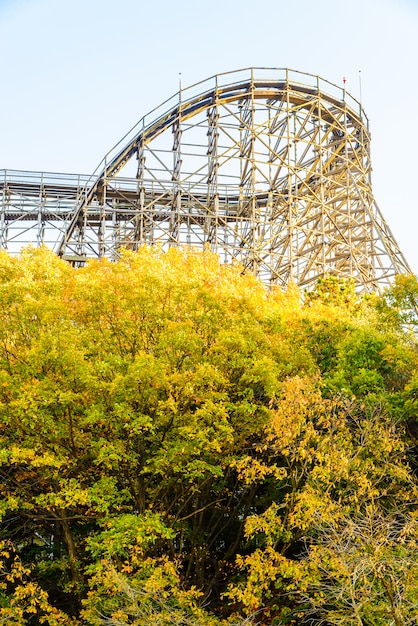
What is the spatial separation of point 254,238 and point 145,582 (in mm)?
16640

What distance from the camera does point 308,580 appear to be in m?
13.9

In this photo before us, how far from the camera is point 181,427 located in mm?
16172

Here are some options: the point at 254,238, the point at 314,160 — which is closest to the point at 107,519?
the point at 254,238

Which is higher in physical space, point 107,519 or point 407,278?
point 407,278

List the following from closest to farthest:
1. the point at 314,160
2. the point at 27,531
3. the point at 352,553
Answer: the point at 352,553
the point at 27,531
the point at 314,160

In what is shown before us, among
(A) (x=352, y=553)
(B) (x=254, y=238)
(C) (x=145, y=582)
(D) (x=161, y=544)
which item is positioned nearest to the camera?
(A) (x=352, y=553)

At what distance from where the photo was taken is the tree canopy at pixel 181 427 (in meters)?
15.1

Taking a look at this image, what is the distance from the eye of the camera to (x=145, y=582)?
14969mm

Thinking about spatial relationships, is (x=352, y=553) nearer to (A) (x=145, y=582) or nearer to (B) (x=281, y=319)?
(A) (x=145, y=582)

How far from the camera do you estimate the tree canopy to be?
1510 cm

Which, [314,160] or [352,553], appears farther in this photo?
[314,160]

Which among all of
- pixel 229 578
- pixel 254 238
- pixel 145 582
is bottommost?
pixel 229 578

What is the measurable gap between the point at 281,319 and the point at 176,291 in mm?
2758

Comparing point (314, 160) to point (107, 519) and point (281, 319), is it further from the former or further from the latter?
point (107, 519)
